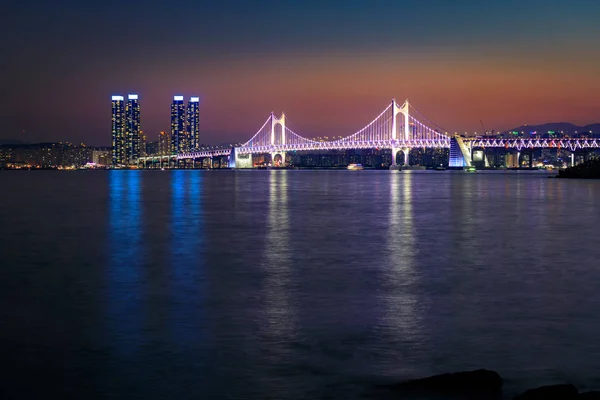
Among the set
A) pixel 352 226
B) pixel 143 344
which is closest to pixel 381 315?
pixel 143 344

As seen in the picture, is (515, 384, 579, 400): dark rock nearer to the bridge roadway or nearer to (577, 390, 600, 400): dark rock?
(577, 390, 600, 400): dark rock

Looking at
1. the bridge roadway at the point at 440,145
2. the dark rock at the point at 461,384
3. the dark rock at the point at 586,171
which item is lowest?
the dark rock at the point at 461,384

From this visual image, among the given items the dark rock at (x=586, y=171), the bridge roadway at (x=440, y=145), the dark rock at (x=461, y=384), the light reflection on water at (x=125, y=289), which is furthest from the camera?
the bridge roadway at (x=440, y=145)

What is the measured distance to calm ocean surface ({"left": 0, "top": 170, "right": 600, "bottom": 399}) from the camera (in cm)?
577

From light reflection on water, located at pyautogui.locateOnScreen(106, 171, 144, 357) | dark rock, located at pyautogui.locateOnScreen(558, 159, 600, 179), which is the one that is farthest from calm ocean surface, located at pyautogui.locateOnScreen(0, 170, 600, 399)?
dark rock, located at pyautogui.locateOnScreen(558, 159, 600, 179)

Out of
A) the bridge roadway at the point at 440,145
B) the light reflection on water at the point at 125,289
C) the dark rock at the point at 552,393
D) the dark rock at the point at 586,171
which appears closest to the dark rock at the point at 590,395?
the dark rock at the point at 552,393

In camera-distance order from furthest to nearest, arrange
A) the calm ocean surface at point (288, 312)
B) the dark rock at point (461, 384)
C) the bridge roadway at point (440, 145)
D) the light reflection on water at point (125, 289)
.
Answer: the bridge roadway at point (440, 145) < the light reflection on water at point (125, 289) < the calm ocean surface at point (288, 312) < the dark rock at point (461, 384)

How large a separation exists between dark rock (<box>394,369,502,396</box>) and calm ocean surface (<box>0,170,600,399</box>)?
14cm

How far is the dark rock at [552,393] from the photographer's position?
16.1 feet

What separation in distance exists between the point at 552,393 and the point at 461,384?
0.67 meters

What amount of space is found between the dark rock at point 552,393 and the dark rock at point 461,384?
1.07ft

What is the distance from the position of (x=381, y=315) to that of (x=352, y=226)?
12.3 metres

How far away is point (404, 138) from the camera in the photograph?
113312 millimetres

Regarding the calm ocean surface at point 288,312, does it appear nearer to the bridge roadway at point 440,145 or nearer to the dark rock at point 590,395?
the dark rock at point 590,395
